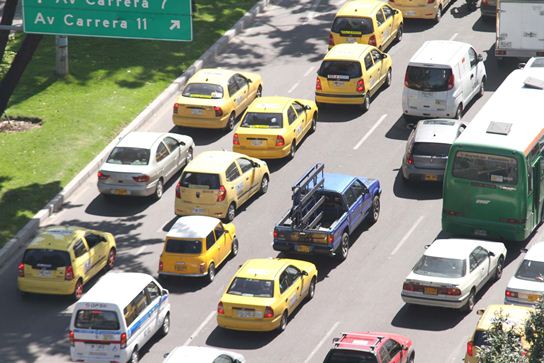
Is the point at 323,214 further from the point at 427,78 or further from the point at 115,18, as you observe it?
the point at 427,78

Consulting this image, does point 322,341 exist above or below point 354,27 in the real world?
below

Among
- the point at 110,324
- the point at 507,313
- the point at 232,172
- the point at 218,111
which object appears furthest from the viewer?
the point at 218,111

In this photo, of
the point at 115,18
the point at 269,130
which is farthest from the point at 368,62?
the point at 115,18

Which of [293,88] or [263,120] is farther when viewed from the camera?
[293,88]

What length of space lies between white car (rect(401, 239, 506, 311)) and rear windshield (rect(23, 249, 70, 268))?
9.01 metres

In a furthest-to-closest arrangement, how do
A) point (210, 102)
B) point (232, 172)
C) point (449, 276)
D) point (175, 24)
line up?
point (210, 102) → point (232, 172) → point (175, 24) → point (449, 276)

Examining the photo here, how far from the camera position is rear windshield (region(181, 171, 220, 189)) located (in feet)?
140

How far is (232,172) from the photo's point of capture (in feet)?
142

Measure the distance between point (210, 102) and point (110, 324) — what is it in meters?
14.1

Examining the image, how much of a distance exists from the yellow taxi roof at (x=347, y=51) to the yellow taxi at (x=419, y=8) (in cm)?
620

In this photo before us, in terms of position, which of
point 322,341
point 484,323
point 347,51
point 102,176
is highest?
point 347,51

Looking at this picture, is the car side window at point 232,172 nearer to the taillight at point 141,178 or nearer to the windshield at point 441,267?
the taillight at point 141,178

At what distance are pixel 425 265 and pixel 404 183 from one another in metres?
7.75

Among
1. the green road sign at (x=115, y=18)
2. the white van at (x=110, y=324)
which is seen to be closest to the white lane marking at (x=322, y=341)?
the white van at (x=110, y=324)
